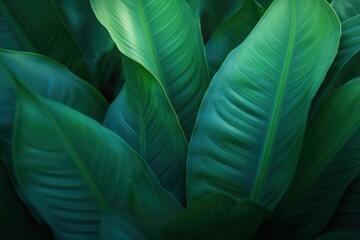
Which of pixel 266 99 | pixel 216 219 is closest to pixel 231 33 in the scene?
pixel 266 99

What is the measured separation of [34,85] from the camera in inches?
24.1

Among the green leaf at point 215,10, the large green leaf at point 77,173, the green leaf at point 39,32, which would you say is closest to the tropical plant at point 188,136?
Answer: the large green leaf at point 77,173

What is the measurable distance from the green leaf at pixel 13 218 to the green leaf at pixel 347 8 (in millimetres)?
499

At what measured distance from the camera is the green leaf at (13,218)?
594mm

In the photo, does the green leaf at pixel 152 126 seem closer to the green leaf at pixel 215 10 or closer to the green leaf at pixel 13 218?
the green leaf at pixel 13 218

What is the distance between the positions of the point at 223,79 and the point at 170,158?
0.39ft

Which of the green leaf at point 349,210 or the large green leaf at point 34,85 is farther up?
the large green leaf at point 34,85

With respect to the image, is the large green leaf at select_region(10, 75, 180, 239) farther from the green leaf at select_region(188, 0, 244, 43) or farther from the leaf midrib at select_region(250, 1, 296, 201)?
the green leaf at select_region(188, 0, 244, 43)

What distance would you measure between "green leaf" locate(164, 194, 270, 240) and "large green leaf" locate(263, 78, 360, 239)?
11 cm

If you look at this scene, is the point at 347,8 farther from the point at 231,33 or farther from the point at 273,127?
the point at 273,127

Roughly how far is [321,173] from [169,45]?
25 centimetres

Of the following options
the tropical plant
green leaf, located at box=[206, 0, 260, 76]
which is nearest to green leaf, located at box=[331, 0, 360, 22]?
the tropical plant

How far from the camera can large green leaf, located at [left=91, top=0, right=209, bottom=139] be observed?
2.11 feet

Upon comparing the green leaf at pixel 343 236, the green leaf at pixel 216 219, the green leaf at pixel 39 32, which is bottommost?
the green leaf at pixel 343 236
